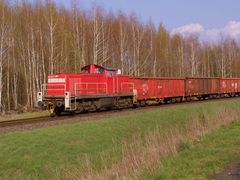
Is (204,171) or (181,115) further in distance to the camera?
(181,115)

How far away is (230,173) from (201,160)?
1572 millimetres

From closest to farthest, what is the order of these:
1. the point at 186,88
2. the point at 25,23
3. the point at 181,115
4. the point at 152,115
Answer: the point at 152,115, the point at 181,115, the point at 186,88, the point at 25,23

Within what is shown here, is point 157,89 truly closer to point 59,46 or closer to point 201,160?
point 59,46

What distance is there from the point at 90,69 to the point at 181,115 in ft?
25.5

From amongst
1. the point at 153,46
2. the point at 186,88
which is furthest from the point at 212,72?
the point at 186,88

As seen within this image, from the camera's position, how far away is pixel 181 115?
2505cm

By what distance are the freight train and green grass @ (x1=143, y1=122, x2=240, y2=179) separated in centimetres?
1317

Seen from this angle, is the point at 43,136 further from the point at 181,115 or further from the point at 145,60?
the point at 145,60

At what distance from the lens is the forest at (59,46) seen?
44125 millimetres

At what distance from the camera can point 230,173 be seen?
8023mm

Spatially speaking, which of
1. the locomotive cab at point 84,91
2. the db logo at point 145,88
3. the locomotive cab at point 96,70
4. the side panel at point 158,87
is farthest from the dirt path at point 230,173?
the db logo at point 145,88

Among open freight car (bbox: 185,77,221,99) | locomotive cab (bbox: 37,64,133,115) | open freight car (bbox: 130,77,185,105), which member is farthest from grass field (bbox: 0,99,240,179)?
open freight car (bbox: 185,77,221,99)

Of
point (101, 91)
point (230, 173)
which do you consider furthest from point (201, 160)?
point (101, 91)

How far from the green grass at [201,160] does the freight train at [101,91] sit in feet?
43.2
